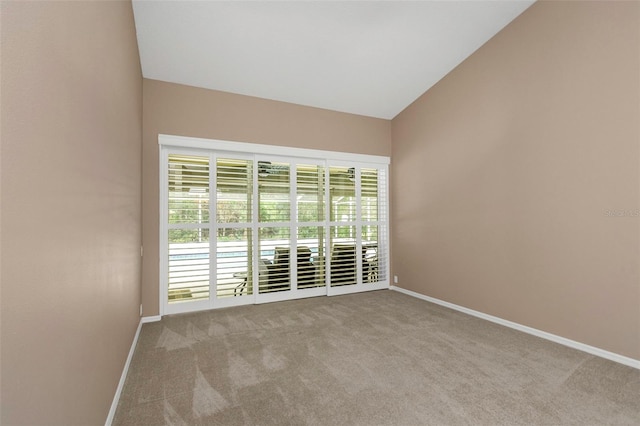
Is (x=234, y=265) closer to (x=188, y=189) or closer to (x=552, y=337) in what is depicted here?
(x=188, y=189)

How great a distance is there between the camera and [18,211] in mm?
701

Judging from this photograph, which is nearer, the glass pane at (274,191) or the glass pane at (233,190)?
the glass pane at (233,190)

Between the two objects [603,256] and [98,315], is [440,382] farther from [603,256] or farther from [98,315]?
[98,315]

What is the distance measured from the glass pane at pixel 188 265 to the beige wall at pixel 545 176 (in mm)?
3166

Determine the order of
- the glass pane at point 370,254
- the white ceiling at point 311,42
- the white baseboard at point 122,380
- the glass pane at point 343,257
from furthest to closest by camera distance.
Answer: the glass pane at point 370,254 < the glass pane at point 343,257 < the white ceiling at point 311,42 < the white baseboard at point 122,380

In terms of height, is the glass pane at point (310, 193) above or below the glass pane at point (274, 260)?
above

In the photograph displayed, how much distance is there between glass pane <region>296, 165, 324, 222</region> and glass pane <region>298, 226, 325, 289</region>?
185 mm

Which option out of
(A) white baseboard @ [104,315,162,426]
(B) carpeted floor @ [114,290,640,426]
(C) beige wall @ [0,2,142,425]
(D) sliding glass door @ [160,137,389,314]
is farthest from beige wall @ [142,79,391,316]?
(C) beige wall @ [0,2,142,425]

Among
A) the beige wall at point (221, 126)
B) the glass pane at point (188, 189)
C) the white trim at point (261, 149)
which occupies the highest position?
the beige wall at point (221, 126)

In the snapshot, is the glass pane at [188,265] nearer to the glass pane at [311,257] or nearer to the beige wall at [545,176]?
the glass pane at [311,257]

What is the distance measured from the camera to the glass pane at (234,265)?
3754 millimetres

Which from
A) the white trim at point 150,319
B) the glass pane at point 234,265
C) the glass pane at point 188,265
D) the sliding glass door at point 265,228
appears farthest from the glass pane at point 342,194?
the white trim at point 150,319

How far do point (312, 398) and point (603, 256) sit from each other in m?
2.70

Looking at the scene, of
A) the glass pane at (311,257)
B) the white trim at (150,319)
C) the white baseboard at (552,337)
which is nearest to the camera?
the white baseboard at (552,337)
